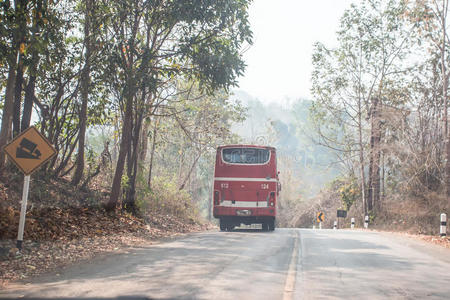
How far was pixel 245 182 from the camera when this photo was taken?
2009 cm

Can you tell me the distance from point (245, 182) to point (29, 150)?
11.1 meters

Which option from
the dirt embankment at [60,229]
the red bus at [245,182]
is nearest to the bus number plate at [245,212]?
the red bus at [245,182]

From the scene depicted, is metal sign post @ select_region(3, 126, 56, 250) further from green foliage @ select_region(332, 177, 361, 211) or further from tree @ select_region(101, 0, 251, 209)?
green foliage @ select_region(332, 177, 361, 211)

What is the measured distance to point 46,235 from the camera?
39.3ft

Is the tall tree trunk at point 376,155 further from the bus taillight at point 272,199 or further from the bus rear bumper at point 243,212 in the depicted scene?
the bus rear bumper at point 243,212

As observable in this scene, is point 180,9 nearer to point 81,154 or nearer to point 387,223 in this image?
point 81,154

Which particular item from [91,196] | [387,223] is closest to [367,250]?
[91,196]

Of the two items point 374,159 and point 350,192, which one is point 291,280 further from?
point 350,192

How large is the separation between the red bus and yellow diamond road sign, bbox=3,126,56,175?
416 inches

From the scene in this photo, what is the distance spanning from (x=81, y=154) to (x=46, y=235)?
6.09 metres

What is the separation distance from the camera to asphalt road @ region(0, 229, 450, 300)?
701cm

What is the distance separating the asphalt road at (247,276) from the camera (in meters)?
7.01

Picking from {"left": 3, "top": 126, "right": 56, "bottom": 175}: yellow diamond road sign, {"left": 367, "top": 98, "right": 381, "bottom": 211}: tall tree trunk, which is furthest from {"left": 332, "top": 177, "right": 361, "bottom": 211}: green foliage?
{"left": 3, "top": 126, "right": 56, "bottom": 175}: yellow diamond road sign

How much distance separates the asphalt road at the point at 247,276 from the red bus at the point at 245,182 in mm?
7411
